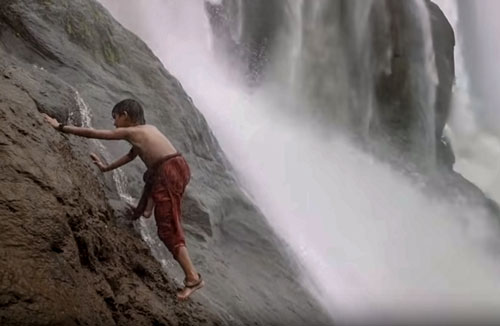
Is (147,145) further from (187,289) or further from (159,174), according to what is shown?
(187,289)

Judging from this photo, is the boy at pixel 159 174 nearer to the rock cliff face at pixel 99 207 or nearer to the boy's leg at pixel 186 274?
the boy's leg at pixel 186 274

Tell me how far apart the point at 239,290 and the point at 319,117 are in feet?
41.3

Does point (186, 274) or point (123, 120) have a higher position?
point (123, 120)

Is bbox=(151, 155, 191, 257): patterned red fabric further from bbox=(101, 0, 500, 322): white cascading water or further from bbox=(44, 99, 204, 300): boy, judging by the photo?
bbox=(101, 0, 500, 322): white cascading water

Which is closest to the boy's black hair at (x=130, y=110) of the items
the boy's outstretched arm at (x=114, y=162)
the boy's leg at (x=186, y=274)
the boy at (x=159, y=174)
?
the boy at (x=159, y=174)

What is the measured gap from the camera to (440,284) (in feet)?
40.0

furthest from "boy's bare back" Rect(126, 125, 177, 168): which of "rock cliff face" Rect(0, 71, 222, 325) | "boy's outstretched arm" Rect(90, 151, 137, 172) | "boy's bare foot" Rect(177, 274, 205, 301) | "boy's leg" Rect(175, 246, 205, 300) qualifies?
"boy's bare foot" Rect(177, 274, 205, 301)

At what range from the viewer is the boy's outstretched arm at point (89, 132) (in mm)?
3871

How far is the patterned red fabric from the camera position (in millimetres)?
3896

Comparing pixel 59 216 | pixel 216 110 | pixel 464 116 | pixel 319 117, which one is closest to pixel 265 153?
pixel 216 110

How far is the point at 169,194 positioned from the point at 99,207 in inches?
16.9

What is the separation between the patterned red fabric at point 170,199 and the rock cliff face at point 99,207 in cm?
26

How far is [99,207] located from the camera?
12.7ft

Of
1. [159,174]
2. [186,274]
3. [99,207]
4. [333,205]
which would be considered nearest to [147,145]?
[159,174]
